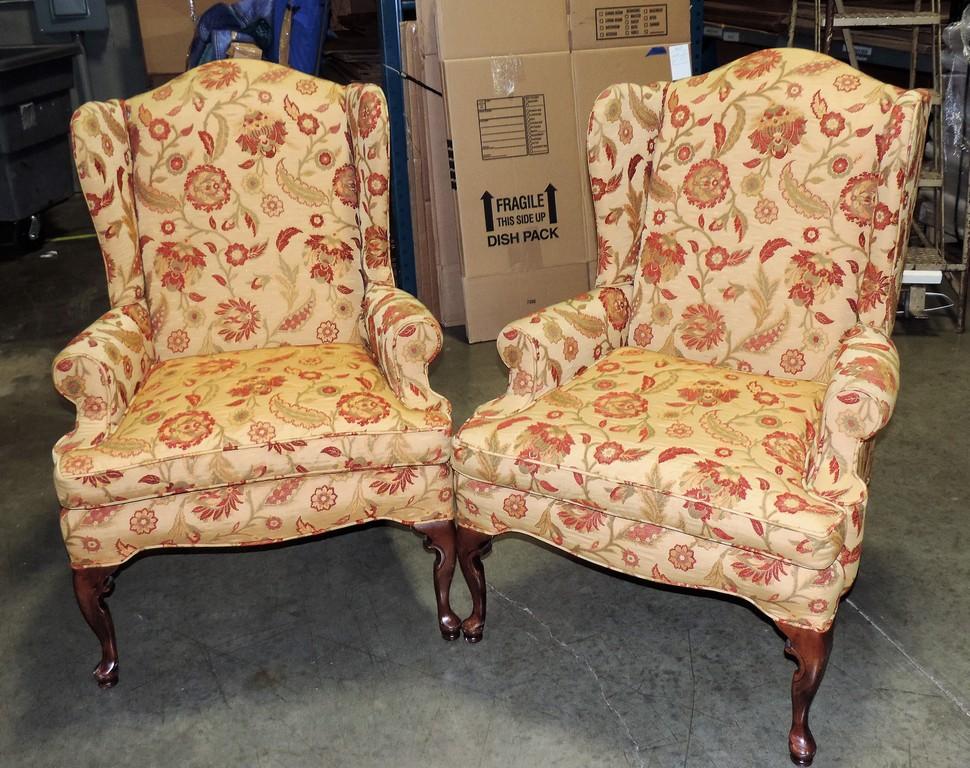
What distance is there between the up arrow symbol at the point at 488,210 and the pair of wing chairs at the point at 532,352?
1.13 meters

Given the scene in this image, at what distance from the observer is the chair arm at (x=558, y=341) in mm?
1868

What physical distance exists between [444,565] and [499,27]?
190cm

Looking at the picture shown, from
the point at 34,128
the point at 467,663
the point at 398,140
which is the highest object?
the point at 34,128

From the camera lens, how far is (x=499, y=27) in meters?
3.11

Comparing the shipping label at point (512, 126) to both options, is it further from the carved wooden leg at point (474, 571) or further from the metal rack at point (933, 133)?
the carved wooden leg at point (474, 571)

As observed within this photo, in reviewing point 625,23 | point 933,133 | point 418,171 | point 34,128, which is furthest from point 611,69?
point 34,128

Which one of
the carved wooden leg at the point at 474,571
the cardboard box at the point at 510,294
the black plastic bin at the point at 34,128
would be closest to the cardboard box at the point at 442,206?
the cardboard box at the point at 510,294

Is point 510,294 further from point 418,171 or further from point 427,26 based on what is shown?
point 427,26

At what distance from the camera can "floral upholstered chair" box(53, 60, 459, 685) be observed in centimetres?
177

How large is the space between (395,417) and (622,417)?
0.41 meters

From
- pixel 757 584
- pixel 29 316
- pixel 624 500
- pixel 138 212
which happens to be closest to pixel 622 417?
pixel 624 500

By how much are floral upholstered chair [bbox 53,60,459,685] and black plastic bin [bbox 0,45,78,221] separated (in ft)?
8.29

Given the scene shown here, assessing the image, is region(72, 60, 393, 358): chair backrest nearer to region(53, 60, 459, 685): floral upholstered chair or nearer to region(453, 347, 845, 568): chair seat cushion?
region(53, 60, 459, 685): floral upholstered chair

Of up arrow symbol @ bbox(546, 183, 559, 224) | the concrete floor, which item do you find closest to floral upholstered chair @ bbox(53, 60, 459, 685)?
the concrete floor
